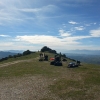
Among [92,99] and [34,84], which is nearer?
[92,99]

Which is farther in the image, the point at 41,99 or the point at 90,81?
the point at 90,81

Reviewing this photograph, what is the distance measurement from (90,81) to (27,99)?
1413 centimetres

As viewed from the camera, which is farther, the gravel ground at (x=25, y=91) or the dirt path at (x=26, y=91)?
the gravel ground at (x=25, y=91)

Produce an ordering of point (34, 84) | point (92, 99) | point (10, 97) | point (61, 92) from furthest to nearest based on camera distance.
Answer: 1. point (34, 84)
2. point (61, 92)
3. point (10, 97)
4. point (92, 99)

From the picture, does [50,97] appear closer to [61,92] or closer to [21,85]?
[61,92]

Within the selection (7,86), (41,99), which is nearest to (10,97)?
(41,99)

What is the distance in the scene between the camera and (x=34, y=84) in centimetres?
3294

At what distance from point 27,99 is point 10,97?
8.86 ft

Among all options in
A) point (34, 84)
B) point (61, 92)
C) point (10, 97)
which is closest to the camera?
point (10, 97)

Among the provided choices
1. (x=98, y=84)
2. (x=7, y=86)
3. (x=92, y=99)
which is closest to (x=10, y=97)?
(x=7, y=86)

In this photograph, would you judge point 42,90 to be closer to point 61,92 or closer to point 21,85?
point 61,92

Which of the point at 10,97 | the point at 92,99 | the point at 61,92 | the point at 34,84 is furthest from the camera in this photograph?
the point at 34,84

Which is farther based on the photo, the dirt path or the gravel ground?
the gravel ground

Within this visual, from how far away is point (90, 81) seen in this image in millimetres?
34094
